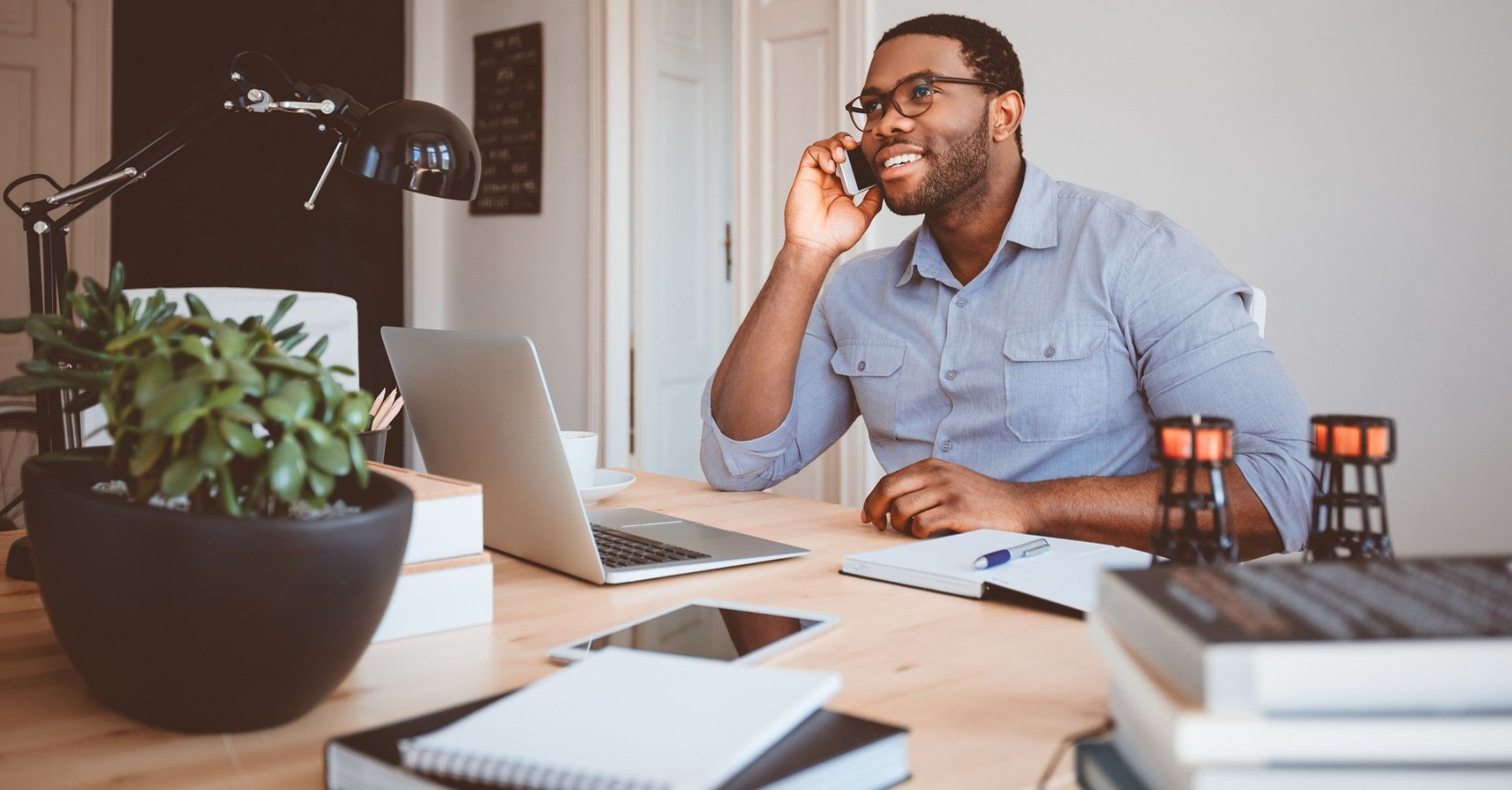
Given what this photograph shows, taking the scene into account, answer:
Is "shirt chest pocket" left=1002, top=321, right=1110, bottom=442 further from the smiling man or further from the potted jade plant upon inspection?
the potted jade plant

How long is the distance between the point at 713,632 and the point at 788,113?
9.57 feet

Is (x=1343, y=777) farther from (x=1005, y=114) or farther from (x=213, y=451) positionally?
(x=1005, y=114)

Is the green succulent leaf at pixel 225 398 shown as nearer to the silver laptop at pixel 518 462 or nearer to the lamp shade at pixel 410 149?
the silver laptop at pixel 518 462

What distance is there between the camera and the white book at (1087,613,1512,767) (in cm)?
40

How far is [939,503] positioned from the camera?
49.3 inches

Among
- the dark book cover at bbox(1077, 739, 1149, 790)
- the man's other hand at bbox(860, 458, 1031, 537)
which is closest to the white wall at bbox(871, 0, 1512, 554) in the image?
the man's other hand at bbox(860, 458, 1031, 537)

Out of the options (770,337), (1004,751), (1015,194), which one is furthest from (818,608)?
(1015,194)

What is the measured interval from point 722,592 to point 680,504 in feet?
1.67

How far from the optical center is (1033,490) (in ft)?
4.47

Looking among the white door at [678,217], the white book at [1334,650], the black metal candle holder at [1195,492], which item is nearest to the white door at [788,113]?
the white door at [678,217]

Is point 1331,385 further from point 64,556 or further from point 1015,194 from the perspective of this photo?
point 64,556

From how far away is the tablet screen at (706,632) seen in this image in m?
0.77

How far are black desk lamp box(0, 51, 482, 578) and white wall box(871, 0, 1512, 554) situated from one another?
1782 mm

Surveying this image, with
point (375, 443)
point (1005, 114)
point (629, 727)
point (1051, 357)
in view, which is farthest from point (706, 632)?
point (1005, 114)
